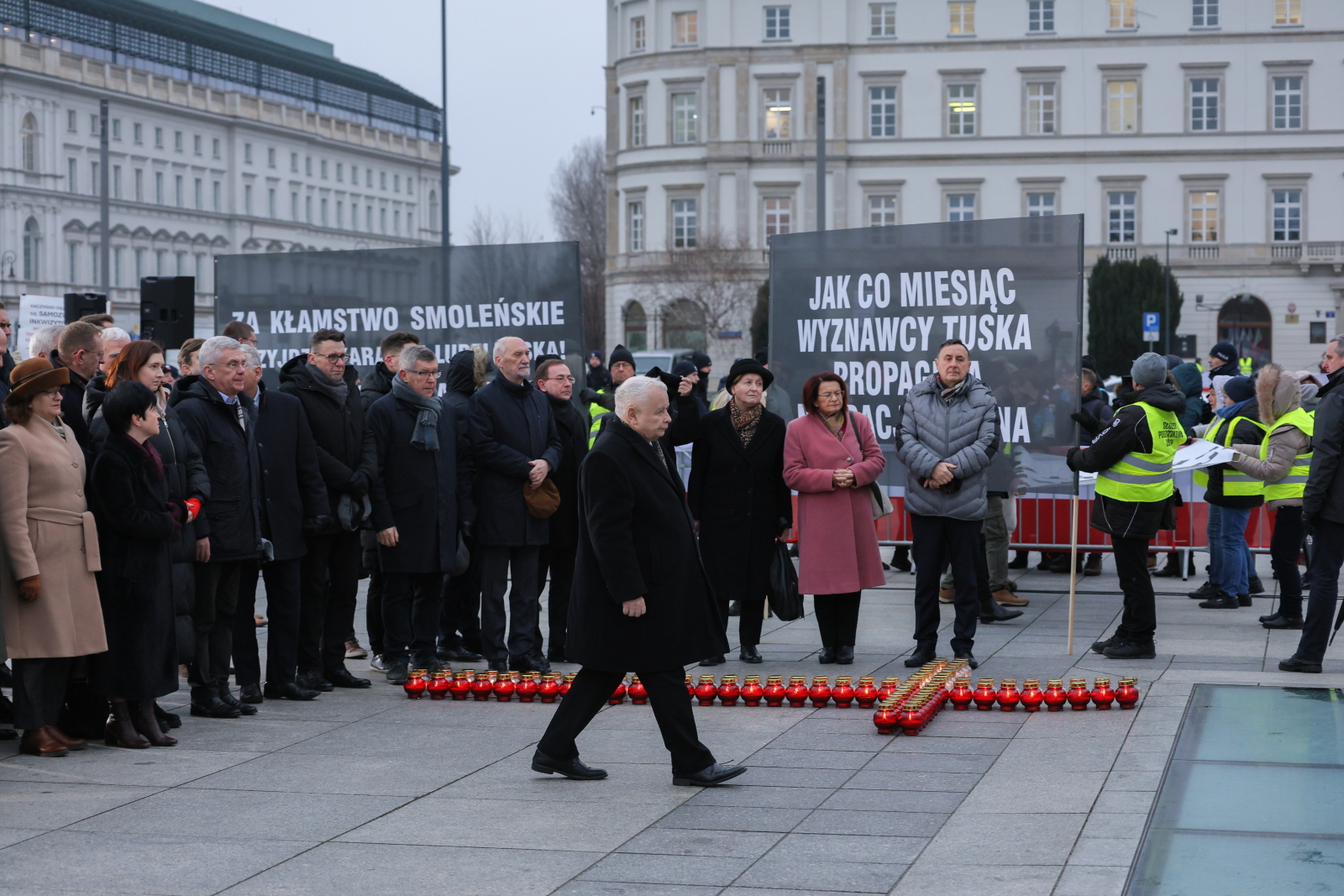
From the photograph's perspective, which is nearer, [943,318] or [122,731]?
[122,731]

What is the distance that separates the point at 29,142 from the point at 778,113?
4034 centimetres

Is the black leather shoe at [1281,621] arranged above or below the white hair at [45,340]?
below

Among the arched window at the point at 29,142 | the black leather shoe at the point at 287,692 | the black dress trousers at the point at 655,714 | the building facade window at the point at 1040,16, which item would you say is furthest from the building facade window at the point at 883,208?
the black dress trousers at the point at 655,714

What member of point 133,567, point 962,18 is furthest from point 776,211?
point 133,567

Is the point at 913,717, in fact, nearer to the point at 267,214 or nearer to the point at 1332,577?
the point at 1332,577

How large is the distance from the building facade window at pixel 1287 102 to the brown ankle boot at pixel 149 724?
215ft

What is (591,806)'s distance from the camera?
6.63 meters

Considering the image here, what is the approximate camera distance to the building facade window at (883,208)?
6850 centimetres

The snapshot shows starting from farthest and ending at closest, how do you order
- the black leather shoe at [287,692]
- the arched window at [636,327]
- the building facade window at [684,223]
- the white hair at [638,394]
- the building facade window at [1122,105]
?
1. the arched window at [636,327]
2. the building facade window at [684,223]
3. the building facade window at [1122,105]
4. the black leather shoe at [287,692]
5. the white hair at [638,394]

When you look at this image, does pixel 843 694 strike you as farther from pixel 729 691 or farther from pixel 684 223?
pixel 684 223

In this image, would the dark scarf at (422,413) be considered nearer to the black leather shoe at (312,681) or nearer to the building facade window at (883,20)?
the black leather shoe at (312,681)

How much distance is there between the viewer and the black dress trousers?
693cm

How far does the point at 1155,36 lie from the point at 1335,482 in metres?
61.2

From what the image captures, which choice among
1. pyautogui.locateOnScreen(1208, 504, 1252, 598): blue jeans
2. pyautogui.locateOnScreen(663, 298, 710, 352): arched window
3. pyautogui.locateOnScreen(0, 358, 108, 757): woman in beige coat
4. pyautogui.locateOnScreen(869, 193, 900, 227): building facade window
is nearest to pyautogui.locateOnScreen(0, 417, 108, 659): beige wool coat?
pyautogui.locateOnScreen(0, 358, 108, 757): woman in beige coat
